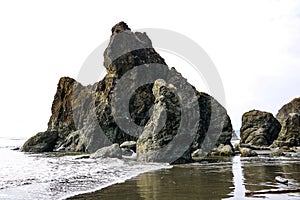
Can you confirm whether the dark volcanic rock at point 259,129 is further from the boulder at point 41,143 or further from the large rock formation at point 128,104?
the boulder at point 41,143

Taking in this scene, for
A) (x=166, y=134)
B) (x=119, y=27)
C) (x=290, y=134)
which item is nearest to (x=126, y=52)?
(x=119, y=27)

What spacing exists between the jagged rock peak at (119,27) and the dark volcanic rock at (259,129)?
1260 inches

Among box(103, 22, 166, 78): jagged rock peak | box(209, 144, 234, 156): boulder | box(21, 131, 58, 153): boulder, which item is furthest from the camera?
box(103, 22, 166, 78): jagged rock peak

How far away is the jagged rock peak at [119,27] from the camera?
72938 millimetres

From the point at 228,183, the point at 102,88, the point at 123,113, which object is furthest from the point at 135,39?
the point at 228,183

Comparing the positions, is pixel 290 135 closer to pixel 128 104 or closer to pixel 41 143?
pixel 128 104

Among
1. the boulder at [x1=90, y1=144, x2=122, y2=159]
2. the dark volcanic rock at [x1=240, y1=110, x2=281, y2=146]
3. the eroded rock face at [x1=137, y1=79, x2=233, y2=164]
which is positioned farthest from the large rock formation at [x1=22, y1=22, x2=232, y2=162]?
the dark volcanic rock at [x1=240, y1=110, x2=281, y2=146]

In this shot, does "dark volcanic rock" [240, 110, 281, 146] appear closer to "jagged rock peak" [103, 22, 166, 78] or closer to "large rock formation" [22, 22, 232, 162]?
"large rock formation" [22, 22, 232, 162]

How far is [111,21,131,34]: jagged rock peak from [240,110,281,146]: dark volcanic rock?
32015 mm

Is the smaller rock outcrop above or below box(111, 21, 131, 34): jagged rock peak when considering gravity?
below

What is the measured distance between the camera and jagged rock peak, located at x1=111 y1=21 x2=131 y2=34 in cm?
7294

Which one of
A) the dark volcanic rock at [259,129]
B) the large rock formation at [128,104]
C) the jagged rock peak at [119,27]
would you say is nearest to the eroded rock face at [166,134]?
the large rock formation at [128,104]

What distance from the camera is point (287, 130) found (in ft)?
200

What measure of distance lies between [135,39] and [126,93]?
43.1 feet
